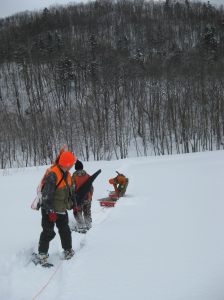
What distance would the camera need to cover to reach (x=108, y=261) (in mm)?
6336

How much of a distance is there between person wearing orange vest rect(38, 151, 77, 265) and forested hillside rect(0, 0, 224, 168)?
3430 cm

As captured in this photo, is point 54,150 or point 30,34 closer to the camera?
A: point 54,150

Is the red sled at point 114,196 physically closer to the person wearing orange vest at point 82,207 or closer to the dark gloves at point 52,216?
the person wearing orange vest at point 82,207

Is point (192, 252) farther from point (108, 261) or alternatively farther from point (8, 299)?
point (8, 299)

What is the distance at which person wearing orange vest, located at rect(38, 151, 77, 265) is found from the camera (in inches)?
241

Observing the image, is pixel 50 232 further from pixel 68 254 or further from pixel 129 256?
pixel 129 256

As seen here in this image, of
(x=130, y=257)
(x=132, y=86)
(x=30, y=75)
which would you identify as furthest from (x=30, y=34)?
(x=130, y=257)

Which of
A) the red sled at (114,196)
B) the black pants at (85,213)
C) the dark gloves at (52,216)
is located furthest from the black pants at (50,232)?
the red sled at (114,196)

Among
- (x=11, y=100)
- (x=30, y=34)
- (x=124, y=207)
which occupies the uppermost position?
(x=30, y=34)

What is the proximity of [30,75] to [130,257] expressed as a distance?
55840 mm

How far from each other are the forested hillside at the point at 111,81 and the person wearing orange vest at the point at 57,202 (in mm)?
34298

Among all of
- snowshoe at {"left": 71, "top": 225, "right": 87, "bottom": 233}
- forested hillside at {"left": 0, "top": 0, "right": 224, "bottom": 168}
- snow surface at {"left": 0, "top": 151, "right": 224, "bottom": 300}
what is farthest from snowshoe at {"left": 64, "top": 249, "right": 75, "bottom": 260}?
forested hillside at {"left": 0, "top": 0, "right": 224, "bottom": 168}

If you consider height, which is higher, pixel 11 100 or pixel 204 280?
pixel 11 100

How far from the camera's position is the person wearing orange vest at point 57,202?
20.1ft
